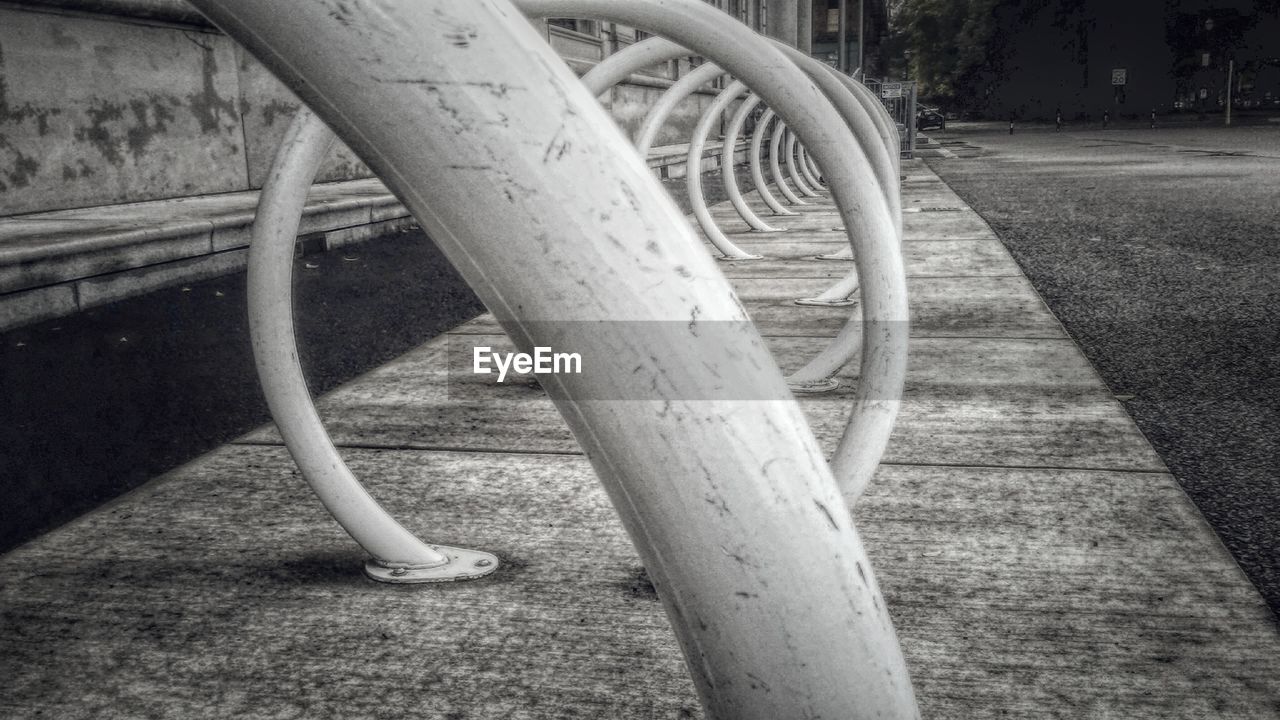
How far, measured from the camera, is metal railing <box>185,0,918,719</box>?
569 mm

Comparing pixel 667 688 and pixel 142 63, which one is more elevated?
pixel 142 63

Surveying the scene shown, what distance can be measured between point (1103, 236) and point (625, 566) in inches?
267

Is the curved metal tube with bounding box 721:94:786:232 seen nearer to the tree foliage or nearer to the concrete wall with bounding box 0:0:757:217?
the concrete wall with bounding box 0:0:757:217

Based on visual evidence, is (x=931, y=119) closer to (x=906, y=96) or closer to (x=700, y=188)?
(x=906, y=96)

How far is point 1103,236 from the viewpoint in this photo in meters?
7.98

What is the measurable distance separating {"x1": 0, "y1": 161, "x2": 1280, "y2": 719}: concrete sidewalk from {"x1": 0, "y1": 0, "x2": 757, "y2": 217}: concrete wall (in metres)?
1.65

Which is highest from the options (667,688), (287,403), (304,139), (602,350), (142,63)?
(142,63)

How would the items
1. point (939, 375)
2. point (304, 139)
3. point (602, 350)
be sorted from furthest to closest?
point (939, 375) → point (304, 139) → point (602, 350)

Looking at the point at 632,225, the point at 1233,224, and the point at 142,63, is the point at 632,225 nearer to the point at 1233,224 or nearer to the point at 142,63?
the point at 142,63

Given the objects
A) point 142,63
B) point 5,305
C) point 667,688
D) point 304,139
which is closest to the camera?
point 667,688

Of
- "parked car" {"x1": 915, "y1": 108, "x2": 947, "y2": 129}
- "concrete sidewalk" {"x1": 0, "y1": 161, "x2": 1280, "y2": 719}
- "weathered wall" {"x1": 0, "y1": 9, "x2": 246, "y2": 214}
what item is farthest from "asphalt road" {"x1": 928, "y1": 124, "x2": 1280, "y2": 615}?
"parked car" {"x1": 915, "y1": 108, "x2": 947, "y2": 129}

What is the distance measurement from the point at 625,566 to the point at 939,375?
6.66 ft

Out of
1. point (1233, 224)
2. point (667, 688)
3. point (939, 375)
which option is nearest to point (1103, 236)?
point (1233, 224)

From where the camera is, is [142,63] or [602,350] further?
[142,63]
